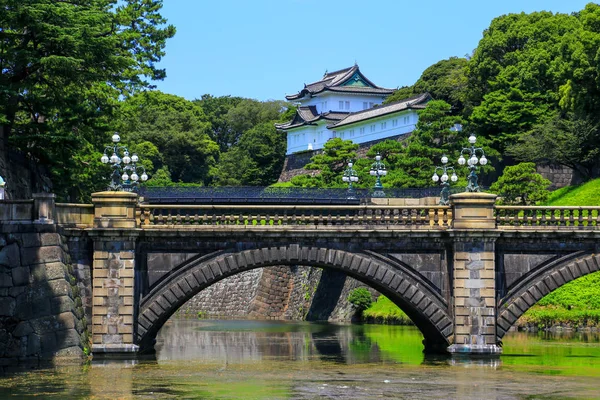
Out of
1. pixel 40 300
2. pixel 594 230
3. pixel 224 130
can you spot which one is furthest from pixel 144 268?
pixel 224 130

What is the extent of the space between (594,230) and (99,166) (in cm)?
3155

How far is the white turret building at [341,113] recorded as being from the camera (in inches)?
4673

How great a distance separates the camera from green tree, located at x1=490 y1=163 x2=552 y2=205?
81.2 meters

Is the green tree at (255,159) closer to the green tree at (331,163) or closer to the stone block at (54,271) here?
the green tree at (331,163)

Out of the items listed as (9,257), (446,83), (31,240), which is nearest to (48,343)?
(9,257)

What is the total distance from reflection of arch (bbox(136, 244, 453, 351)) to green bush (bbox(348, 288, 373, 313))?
3149cm

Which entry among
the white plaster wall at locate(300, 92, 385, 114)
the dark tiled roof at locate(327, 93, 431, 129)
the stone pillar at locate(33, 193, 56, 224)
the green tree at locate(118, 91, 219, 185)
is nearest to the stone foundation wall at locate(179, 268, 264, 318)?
the dark tiled roof at locate(327, 93, 431, 129)

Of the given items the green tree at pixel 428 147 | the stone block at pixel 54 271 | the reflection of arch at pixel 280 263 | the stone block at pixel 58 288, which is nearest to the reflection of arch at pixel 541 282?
the reflection of arch at pixel 280 263

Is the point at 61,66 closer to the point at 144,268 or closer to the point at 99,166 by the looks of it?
the point at 144,268

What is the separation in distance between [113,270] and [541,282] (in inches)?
610

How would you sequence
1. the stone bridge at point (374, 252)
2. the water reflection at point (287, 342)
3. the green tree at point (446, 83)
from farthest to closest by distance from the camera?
the green tree at point (446, 83) → the water reflection at point (287, 342) → the stone bridge at point (374, 252)

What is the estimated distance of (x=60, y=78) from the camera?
52.9m

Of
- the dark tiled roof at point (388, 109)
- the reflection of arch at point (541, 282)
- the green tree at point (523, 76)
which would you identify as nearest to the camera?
the reflection of arch at point (541, 282)

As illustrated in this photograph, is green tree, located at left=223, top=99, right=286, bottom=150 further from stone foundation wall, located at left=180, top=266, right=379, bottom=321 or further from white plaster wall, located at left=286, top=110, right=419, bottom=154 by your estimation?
stone foundation wall, located at left=180, top=266, right=379, bottom=321
